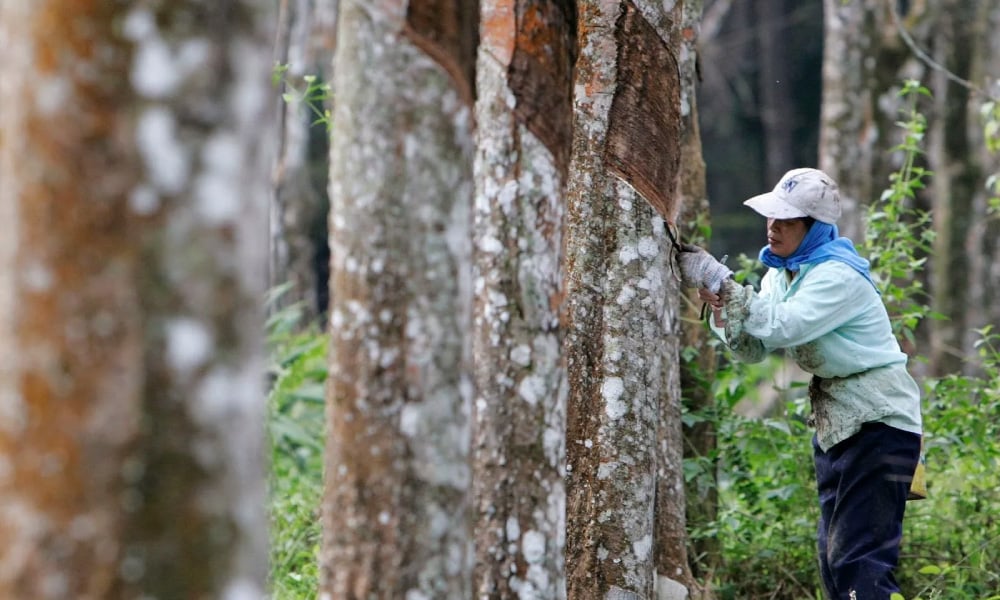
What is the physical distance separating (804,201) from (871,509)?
125 centimetres

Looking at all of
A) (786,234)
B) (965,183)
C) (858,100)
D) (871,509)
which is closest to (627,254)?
(786,234)

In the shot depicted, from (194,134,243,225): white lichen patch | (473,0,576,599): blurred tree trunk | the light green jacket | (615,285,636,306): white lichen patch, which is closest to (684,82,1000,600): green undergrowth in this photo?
the light green jacket

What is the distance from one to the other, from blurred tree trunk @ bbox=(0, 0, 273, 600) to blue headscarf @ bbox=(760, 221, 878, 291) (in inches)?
133

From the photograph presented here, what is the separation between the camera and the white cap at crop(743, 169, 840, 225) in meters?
5.00

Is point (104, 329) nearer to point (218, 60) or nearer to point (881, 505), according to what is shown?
point (218, 60)

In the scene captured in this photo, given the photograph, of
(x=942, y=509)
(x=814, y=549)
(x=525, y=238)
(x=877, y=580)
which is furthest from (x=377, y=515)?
(x=942, y=509)

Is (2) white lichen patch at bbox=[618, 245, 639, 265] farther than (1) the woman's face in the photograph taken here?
No

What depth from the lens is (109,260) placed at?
6.48 feet

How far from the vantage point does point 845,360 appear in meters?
4.96

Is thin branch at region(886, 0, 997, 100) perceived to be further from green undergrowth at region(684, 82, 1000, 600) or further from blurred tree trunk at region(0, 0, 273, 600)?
blurred tree trunk at region(0, 0, 273, 600)

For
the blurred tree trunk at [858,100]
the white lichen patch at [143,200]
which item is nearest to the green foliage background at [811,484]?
the white lichen patch at [143,200]

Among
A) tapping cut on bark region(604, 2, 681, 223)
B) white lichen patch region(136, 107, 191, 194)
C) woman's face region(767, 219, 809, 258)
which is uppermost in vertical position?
tapping cut on bark region(604, 2, 681, 223)

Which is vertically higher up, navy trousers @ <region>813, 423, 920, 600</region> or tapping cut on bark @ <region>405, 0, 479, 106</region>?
tapping cut on bark @ <region>405, 0, 479, 106</region>

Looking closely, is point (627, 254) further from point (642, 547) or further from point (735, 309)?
point (642, 547)
